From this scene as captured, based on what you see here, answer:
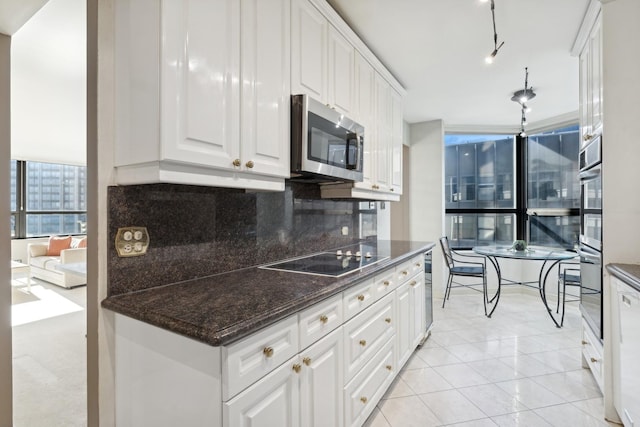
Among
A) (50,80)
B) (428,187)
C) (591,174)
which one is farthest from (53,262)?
(591,174)

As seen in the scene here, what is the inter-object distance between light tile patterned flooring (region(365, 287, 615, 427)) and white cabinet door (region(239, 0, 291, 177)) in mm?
1597

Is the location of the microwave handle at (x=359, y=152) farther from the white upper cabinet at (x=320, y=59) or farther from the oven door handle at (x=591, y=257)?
the oven door handle at (x=591, y=257)

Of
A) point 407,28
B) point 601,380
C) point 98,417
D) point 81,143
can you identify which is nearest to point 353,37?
point 407,28

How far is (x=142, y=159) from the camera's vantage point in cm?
113

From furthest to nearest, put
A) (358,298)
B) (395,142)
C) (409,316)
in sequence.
Result: 1. (395,142)
2. (409,316)
3. (358,298)

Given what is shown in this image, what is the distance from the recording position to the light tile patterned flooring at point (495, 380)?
1880mm

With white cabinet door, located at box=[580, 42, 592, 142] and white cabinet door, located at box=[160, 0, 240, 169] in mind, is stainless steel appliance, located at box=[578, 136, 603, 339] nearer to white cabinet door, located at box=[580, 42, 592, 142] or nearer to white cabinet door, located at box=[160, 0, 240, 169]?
white cabinet door, located at box=[580, 42, 592, 142]

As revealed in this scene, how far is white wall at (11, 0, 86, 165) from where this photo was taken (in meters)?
2.16

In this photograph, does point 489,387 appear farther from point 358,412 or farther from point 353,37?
point 353,37

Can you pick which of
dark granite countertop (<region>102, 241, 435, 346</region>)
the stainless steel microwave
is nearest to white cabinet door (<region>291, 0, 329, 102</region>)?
the stainless steel microwave

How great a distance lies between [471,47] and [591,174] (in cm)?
129

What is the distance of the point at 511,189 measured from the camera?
15.9 ft

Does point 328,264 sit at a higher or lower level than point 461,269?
higher

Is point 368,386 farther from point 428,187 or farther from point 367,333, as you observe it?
point 428,187
